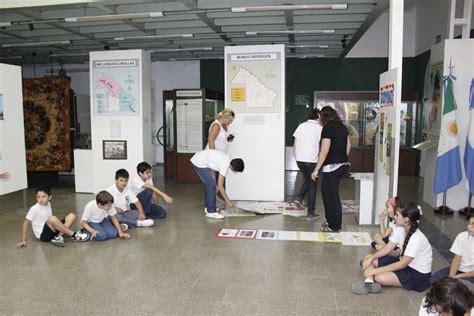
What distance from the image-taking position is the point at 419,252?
3.71 metres

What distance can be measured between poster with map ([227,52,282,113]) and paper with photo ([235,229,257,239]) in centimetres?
262

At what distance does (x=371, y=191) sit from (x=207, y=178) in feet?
7.74

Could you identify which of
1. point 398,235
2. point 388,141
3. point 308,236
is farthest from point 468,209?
point 398,235

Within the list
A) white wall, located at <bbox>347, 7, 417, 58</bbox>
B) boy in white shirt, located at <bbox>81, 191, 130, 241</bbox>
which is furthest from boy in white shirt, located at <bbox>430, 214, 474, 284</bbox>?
white wall, located at <bbox>347, 7, 417, 58</bbox>

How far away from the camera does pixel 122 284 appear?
4.04 m

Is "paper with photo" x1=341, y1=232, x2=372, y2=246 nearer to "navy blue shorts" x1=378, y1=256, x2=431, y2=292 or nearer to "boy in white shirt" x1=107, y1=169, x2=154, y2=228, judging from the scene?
"navy blue shorts" x1=378, y1=256, x2=431, y2=292

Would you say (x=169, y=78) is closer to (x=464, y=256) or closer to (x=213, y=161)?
(x=213, y=161)

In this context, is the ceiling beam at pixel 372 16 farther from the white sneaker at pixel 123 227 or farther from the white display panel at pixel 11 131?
the white display panel at pixel 11 131

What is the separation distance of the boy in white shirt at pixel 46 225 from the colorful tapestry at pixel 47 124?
492cm

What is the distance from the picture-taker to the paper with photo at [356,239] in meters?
5.21

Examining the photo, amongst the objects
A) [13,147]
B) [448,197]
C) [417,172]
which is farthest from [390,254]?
[417,172]

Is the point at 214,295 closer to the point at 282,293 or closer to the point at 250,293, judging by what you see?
the point at 250,293

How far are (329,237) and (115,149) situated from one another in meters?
4.68

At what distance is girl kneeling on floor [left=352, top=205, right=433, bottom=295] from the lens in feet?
12.1
